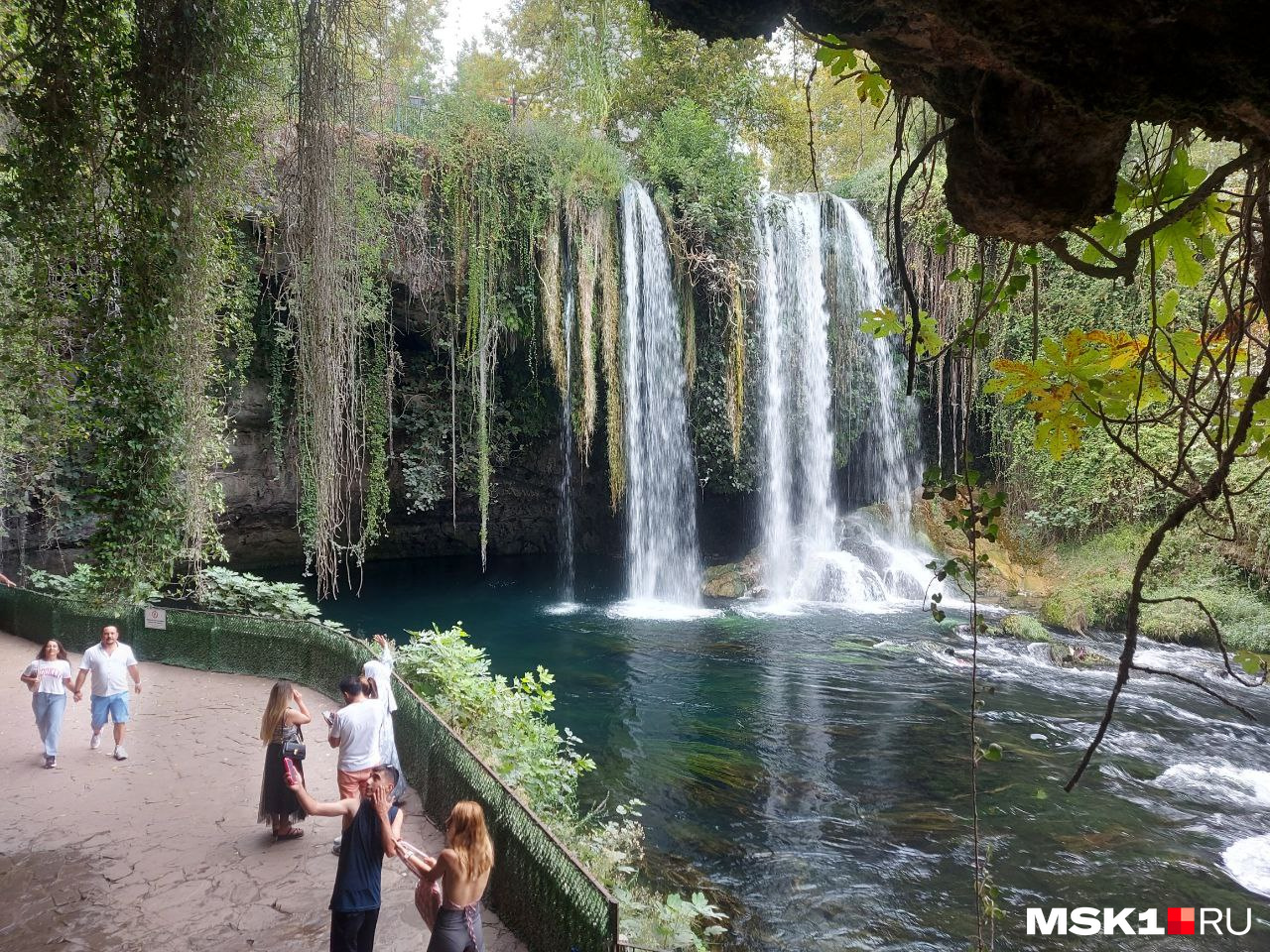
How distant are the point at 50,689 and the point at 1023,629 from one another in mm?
11617

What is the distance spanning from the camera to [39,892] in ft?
15.3

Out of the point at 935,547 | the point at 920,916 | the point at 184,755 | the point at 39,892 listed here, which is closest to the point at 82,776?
the point at 184,755

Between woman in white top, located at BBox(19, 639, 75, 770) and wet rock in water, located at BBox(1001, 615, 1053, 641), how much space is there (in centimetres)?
1134

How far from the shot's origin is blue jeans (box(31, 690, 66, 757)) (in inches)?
257

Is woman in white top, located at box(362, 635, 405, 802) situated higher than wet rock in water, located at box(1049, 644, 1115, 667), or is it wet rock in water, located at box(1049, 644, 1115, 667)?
woman in white top, located at box(362, 635, 405, 802)

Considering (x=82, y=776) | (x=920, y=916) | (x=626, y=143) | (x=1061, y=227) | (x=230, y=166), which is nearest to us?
(x=1061, y=227)

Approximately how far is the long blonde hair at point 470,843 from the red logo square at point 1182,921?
4552 mm

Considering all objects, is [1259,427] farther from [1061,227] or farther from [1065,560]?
[1065,560]

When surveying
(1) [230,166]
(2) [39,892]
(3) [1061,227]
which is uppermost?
Answer: (1) [230,166]

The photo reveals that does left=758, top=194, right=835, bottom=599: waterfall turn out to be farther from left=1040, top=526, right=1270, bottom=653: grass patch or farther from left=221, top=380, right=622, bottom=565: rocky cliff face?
left=1040, top=526, right=1270, bottom=653: grass patch

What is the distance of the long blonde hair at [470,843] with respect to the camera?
11.5ft

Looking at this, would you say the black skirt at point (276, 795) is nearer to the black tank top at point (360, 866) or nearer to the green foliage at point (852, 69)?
the black tank top at point (360, 866)

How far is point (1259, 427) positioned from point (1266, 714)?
9.12 meters

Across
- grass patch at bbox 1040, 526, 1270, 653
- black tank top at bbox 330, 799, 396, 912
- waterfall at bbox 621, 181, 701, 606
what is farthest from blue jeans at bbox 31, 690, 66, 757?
grass patch at bbox 1040, 526, 1270, 653
